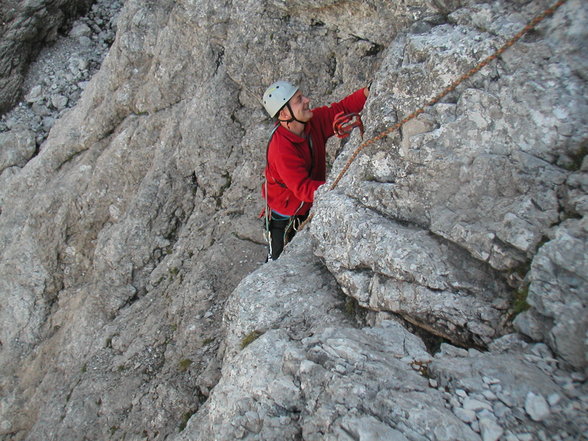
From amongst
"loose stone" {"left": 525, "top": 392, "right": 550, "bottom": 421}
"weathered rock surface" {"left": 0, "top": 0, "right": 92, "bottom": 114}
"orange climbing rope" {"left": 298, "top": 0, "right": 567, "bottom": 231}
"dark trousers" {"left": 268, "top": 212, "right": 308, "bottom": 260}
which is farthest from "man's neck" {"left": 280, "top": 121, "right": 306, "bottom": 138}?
"weathered rock surface" {"left": 0, "top": 0, "right": 92, "bottom": 114}

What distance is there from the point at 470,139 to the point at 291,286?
234 centimetres

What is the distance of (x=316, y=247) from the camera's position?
5.59 metres

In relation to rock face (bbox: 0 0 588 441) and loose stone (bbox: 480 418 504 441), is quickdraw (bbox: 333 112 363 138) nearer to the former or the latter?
rock face (bbox: 0 0 588 441)

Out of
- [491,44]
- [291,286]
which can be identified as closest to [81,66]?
[291,286]

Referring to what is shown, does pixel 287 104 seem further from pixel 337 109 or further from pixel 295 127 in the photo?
pixel 337 109

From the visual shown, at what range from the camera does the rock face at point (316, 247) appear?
3.56m

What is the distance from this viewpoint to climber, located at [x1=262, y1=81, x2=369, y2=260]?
632 cm

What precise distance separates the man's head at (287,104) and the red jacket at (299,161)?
0.20 meters

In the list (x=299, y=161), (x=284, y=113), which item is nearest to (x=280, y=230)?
(x=299, y=161)

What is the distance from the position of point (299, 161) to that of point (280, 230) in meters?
1.38

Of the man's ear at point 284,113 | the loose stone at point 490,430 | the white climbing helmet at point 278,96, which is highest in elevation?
the white climbing helmet at point 278,96

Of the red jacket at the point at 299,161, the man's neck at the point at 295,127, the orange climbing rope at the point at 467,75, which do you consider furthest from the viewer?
the man's neck at the point at 295,127

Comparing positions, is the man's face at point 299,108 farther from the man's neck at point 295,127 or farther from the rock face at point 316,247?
the rock face at point 316,247

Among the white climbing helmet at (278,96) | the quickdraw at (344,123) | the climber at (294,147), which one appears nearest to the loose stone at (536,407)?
the quickdraw at (344,123)
